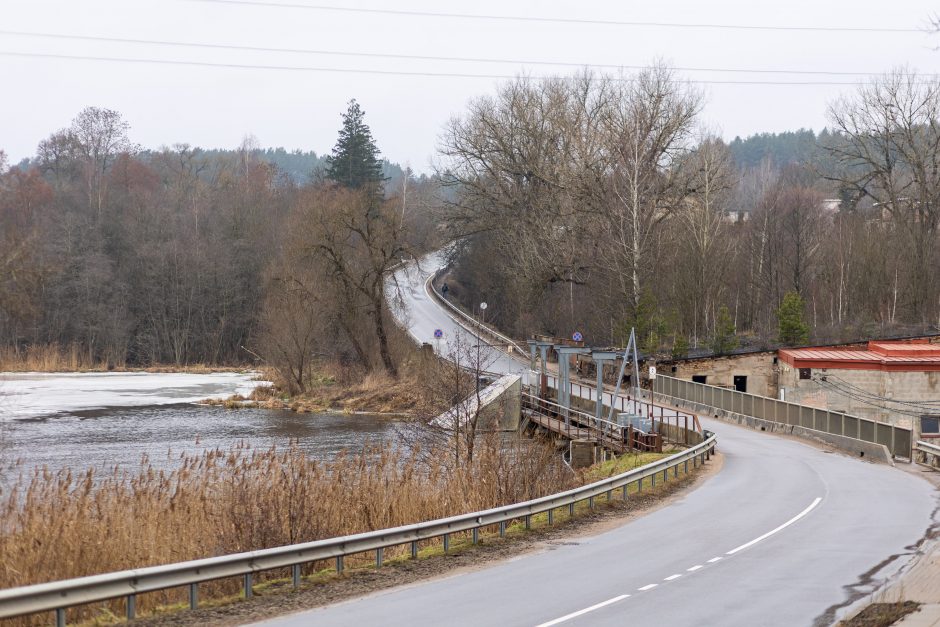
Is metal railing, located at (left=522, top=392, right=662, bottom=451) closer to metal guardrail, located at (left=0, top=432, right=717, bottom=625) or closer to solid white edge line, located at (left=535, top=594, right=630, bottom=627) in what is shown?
metal guardrail, located at (left=0, top=432, right=717, bottom=625)

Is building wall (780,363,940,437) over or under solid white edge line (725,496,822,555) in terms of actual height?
over

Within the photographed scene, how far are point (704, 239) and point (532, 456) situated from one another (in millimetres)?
48502

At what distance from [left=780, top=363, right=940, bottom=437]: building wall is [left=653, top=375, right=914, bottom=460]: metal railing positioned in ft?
13.8

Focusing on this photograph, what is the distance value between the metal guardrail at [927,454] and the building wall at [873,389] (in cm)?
1070

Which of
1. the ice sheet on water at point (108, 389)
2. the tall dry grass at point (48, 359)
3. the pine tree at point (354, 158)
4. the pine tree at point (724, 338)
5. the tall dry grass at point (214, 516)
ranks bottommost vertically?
the ice sheet on water at point (108, 389)

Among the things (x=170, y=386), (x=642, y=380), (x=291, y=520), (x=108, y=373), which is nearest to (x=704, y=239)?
(x=642, y=380)

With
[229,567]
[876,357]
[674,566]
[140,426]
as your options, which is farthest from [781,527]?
[140,426]

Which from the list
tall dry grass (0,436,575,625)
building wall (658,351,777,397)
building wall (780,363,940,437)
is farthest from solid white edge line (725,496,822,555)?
building wall (658,351,777,397)

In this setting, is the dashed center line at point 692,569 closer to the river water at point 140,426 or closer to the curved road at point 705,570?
the curved road at point 705,570

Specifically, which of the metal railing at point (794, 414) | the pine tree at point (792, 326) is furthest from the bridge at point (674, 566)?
the pine tree at point (792, 326)

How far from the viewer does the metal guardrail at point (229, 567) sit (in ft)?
34.1

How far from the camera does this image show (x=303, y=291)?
2603 inches

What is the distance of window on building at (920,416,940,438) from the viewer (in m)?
45.4

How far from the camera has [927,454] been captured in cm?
3466
